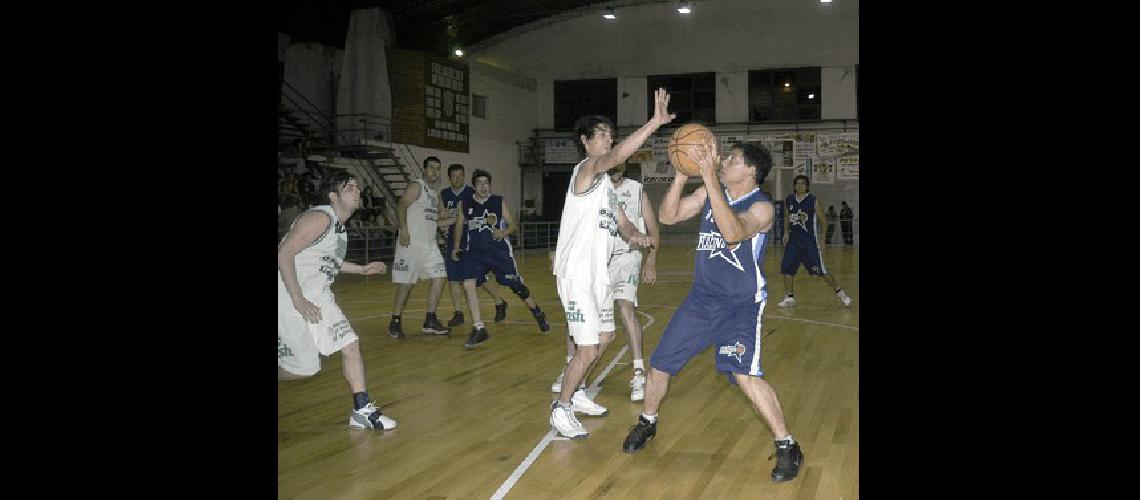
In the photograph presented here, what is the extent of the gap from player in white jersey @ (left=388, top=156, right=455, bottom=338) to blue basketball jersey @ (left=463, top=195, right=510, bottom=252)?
19 centimetres

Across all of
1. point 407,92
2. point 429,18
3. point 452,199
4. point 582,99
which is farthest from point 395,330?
point 582,99

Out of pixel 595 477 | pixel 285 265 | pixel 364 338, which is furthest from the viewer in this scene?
pixel 364 338

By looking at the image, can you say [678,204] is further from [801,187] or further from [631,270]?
[801,187]

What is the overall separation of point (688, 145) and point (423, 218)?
16.9ft

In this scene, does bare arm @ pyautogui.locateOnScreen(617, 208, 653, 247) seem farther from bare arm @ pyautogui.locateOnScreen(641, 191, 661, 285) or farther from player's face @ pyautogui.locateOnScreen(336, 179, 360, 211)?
player's face @ pyautogui.locateOnScreen(336, 179, 360, 211)

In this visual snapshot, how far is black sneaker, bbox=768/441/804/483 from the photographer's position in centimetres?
409

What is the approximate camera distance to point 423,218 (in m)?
8.96

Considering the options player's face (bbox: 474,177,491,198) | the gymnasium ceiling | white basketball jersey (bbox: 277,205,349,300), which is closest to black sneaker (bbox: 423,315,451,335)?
player's face (bbox: 474,177,491,198)

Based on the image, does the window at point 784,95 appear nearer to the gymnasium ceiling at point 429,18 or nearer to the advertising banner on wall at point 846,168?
the advertising banner on wall at point 846,168
